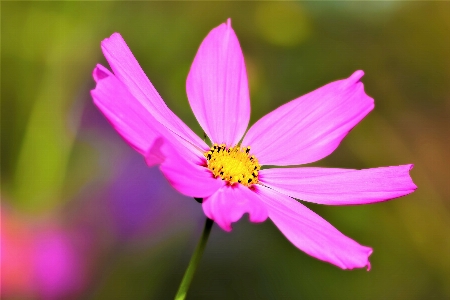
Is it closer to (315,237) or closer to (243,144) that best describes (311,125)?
(243,144)

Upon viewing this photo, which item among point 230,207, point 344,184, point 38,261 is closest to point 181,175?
point 230,207

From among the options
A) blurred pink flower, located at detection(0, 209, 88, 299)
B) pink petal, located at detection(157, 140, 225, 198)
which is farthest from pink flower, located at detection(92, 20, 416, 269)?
blurred pink flower, located at detection(0, 209, 88, 299)

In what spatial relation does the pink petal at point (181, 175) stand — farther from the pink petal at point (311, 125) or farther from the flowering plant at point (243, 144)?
the pink petal at point (311, 125)

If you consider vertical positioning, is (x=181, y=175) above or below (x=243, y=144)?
below

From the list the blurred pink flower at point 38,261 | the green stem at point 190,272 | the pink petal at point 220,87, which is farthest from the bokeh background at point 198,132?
the green stem at point 190,272

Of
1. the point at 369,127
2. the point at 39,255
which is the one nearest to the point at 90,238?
the point at 39,255

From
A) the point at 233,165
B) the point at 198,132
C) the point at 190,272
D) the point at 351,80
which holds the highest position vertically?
the point at 198,132

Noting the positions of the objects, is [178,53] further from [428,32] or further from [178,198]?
[428,32]
